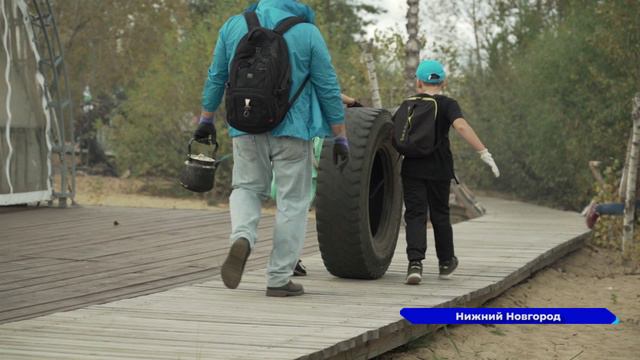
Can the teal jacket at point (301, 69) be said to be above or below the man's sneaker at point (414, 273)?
above

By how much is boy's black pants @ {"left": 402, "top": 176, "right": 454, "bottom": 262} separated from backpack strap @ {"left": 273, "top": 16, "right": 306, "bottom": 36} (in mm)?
1670

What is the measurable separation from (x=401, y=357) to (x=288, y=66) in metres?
1.70

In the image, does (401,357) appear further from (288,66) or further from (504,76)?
(504,76)

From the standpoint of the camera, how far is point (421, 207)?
8.19m

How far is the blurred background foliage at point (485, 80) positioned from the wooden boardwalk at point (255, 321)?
34.3 feet

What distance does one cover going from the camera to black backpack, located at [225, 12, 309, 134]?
22.0 ft

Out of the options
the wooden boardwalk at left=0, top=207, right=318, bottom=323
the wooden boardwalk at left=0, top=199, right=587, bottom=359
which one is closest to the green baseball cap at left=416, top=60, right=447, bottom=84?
the wooden boardwalk at left=0, top=199, right=587, bottom=359

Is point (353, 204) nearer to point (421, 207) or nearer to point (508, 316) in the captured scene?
point (421, 207)

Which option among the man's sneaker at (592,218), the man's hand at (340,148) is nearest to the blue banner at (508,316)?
the man's hand at (340,148)

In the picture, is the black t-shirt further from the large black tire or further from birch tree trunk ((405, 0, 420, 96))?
birch tree trunk ((405, 0, 420, 96))

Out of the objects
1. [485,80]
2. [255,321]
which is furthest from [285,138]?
[485,80]

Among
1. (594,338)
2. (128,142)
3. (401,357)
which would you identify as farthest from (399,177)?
(128,142)

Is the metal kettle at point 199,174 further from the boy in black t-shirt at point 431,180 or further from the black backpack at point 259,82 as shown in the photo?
the boy in black t-shirt at point 431,180

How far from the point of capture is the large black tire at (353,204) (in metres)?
7.89
